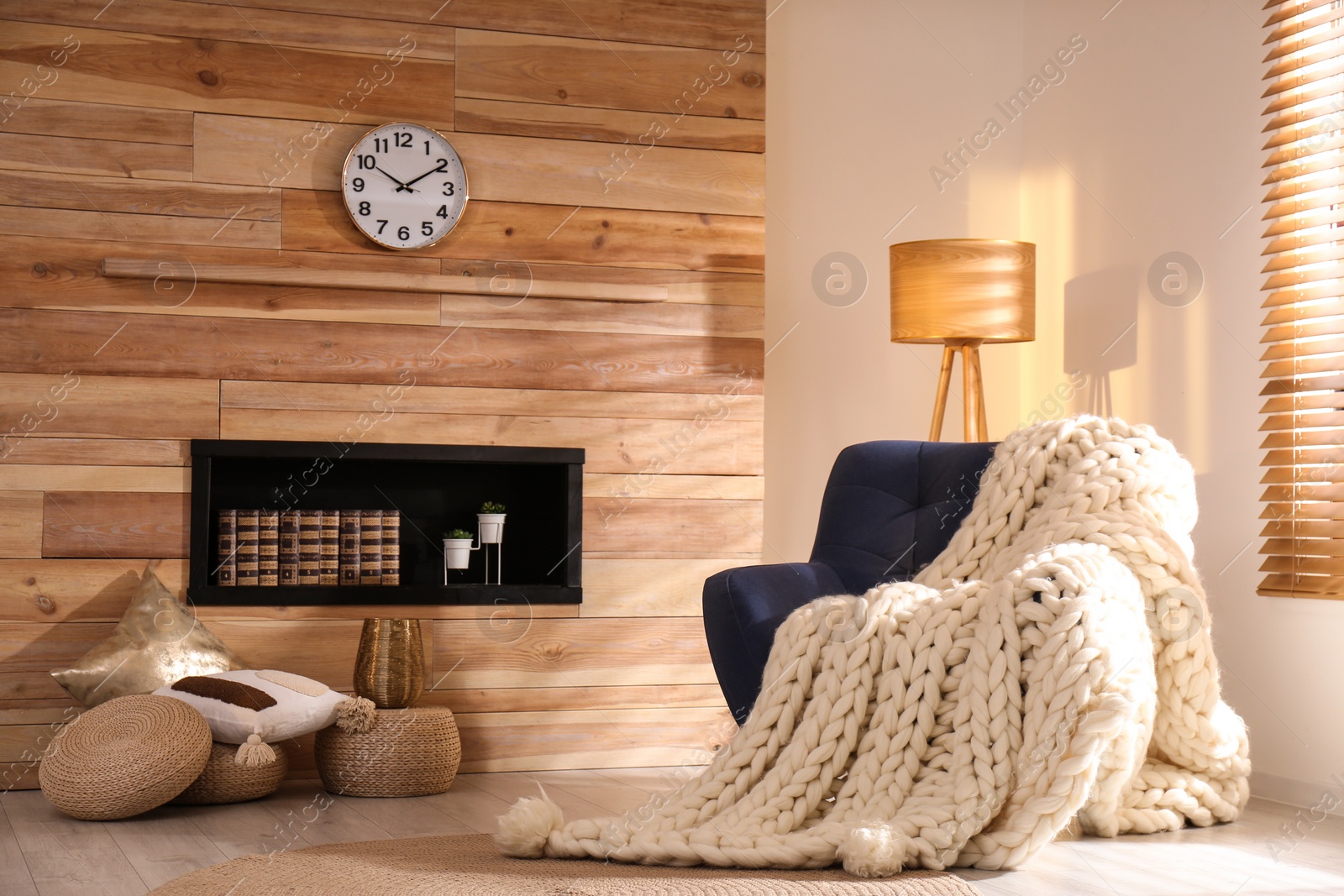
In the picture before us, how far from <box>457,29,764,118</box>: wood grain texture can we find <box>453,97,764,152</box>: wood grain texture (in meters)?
0.02

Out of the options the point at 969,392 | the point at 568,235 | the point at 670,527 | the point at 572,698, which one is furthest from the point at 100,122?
the point at 969,392

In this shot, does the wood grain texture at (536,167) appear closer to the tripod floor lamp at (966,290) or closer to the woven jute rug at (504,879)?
the tripod floor lamp at (966,290)

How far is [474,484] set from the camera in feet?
12.5

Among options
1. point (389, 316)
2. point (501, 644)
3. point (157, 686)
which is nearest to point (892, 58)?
point (389, 316)

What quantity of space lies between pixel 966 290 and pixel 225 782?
7.30 ft

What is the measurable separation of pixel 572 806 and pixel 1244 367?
201 centimetres

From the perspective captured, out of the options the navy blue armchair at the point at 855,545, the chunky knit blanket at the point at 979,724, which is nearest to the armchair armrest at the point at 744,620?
the navy blue armchair at the point at 855,545

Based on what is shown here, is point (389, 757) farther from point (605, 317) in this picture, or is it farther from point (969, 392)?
point (969, 392)

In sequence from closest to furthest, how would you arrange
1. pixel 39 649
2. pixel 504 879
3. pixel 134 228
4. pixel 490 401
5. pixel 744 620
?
pixel 504 879 → pixel 744 620 → pixel 39 649 → pixel 134 228 → pixel 490 401

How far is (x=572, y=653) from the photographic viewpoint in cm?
355

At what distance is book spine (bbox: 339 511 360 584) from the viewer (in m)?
3.45

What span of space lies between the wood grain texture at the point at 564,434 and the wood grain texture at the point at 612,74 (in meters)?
0.90

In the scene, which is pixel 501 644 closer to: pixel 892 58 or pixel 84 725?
pixel 84 725

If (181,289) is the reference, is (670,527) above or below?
below
